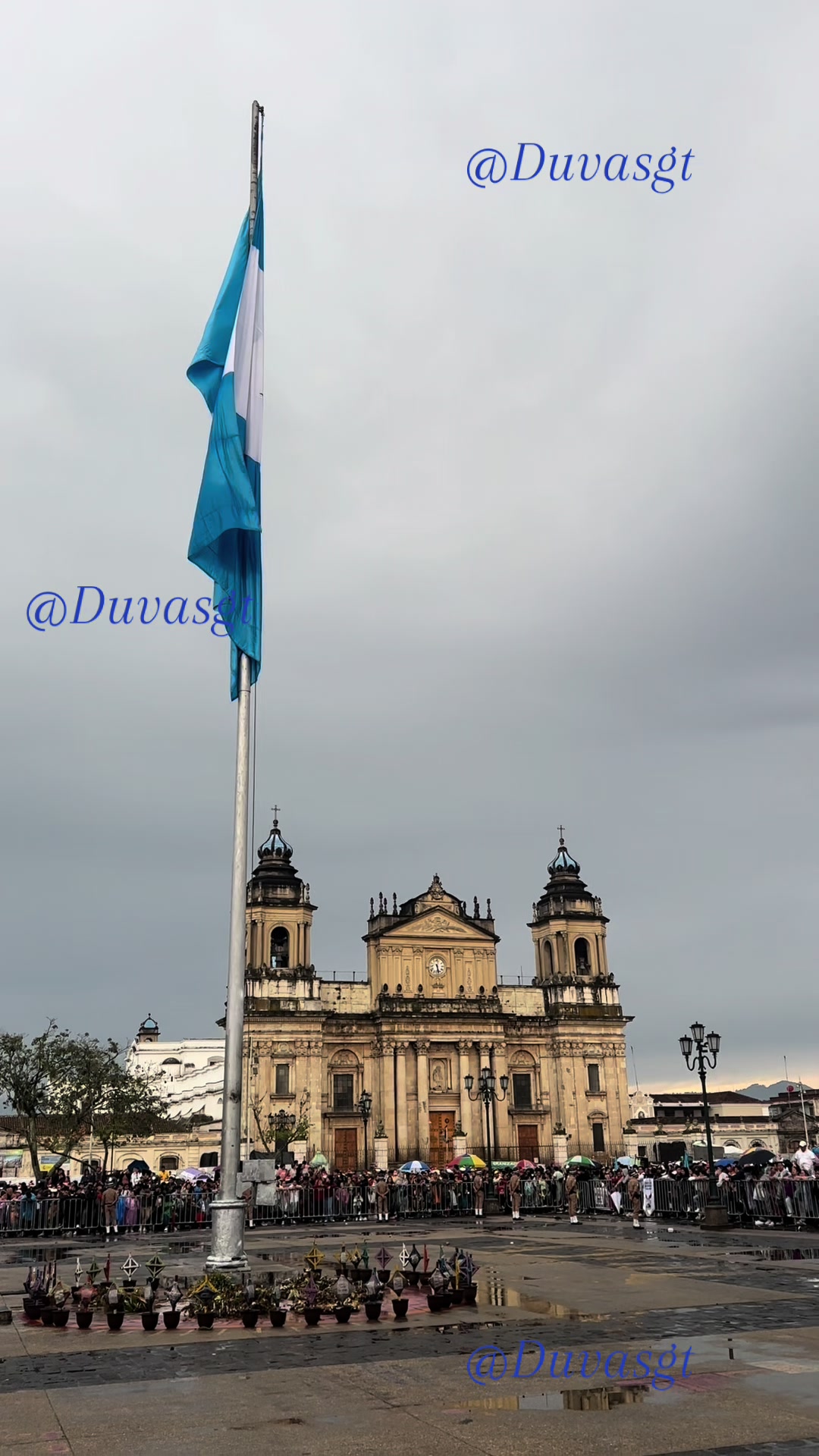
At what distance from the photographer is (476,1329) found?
11.8 metres

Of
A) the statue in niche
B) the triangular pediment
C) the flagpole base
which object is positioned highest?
the triangular pediment

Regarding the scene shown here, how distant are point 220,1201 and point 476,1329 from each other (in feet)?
13.1

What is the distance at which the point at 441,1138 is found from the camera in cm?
7262

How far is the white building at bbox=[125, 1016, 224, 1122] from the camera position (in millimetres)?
97750

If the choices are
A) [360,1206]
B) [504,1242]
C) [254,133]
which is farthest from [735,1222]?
[254,133]

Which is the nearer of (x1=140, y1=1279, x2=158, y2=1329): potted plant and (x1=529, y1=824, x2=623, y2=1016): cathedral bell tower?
(x1=140, y1=1279, x2=158, y2=1329): potted plant

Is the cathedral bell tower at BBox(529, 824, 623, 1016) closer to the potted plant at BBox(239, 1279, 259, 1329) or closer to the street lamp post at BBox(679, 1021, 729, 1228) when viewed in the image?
the street lamp post at BBox(679, 1021, 729, 1228)

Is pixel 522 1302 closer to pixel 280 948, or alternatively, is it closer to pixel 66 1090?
pixel 66 1090

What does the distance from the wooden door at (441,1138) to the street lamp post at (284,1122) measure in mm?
9252

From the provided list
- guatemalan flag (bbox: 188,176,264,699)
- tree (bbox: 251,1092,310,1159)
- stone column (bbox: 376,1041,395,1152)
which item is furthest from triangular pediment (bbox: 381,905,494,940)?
guatemalan flag (bbox: 188,176,264,699)

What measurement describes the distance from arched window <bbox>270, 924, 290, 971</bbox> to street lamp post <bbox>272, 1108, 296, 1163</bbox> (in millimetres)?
9215

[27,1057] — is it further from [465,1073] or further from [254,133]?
[254,133]

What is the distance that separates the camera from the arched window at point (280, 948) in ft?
245

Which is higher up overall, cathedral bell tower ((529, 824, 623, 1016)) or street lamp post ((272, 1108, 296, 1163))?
cathedral bell tower ((529, 824, 623, 1016))
